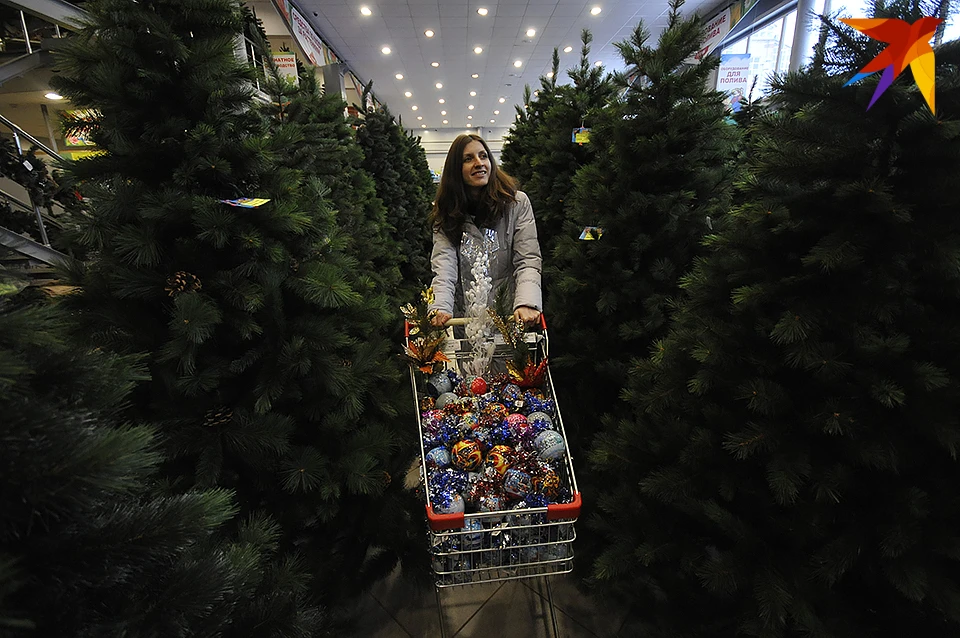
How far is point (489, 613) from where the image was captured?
6.20ft

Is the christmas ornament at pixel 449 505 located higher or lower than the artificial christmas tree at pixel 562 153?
lower

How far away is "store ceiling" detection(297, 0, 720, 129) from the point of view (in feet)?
26.0

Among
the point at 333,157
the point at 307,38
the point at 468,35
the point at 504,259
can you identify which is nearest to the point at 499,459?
the point at 504,259

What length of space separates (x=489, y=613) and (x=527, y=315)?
1297 mm

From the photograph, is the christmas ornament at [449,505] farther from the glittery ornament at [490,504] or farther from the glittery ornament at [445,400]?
the glittery ornament at [445,400]

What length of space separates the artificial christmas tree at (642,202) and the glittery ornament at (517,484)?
3.04 feet

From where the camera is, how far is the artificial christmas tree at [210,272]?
1.21m

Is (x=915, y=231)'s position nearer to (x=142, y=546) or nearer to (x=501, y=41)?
(x=142, y=546)

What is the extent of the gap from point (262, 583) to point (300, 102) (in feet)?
9.98

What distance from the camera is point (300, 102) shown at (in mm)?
3064

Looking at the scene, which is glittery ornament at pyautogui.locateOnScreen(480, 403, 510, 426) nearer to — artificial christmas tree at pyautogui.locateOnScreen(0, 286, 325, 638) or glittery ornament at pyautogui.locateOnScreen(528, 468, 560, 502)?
glittery ornament at pyautogui.locateOnScreen(528, 468, 560, 502)

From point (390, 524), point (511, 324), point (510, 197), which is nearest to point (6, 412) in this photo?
point (390, 524)

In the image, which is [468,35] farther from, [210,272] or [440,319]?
[210,272]

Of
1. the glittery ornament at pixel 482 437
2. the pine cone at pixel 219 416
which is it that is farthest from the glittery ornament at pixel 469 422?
the pine cone at pixel 219 416
